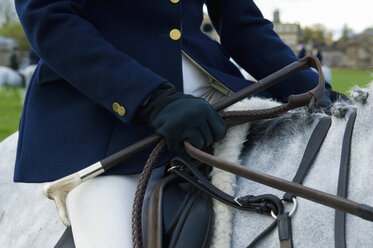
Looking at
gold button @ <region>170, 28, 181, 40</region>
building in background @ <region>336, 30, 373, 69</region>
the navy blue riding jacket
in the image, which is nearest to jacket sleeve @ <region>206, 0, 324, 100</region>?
the navy blue riding jacket

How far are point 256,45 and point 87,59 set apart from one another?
2.59 feet

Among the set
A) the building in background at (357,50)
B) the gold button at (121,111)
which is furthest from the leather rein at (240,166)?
the building in background at (357,50)

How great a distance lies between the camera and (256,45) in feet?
6.20

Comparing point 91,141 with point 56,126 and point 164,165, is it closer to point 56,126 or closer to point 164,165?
point 56,126

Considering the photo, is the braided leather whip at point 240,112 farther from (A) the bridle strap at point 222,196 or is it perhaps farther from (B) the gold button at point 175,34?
(B) the gold button at point 175,34

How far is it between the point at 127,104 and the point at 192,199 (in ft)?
1.15

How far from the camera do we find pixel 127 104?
138 cm

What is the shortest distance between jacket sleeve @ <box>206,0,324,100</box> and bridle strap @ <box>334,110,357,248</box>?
1.91 ft

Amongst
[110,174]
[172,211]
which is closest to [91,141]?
[110,174]

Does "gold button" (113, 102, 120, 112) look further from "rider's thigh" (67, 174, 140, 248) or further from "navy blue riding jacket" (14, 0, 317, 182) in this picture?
"rider's thigh" (67, 174, 140, 248)

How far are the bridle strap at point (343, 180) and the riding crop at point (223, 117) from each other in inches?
6.2

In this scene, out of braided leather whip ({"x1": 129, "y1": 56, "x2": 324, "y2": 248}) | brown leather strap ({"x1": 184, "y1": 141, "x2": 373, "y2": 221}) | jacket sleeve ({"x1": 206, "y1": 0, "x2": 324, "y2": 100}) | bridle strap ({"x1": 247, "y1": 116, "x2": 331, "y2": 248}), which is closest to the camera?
brown leather strap ({"x1": 184, "y1": 141, "x2": 373, "y2": 221})

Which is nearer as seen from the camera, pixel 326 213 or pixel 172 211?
pixel 326 213

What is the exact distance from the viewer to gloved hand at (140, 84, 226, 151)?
1274 mm
